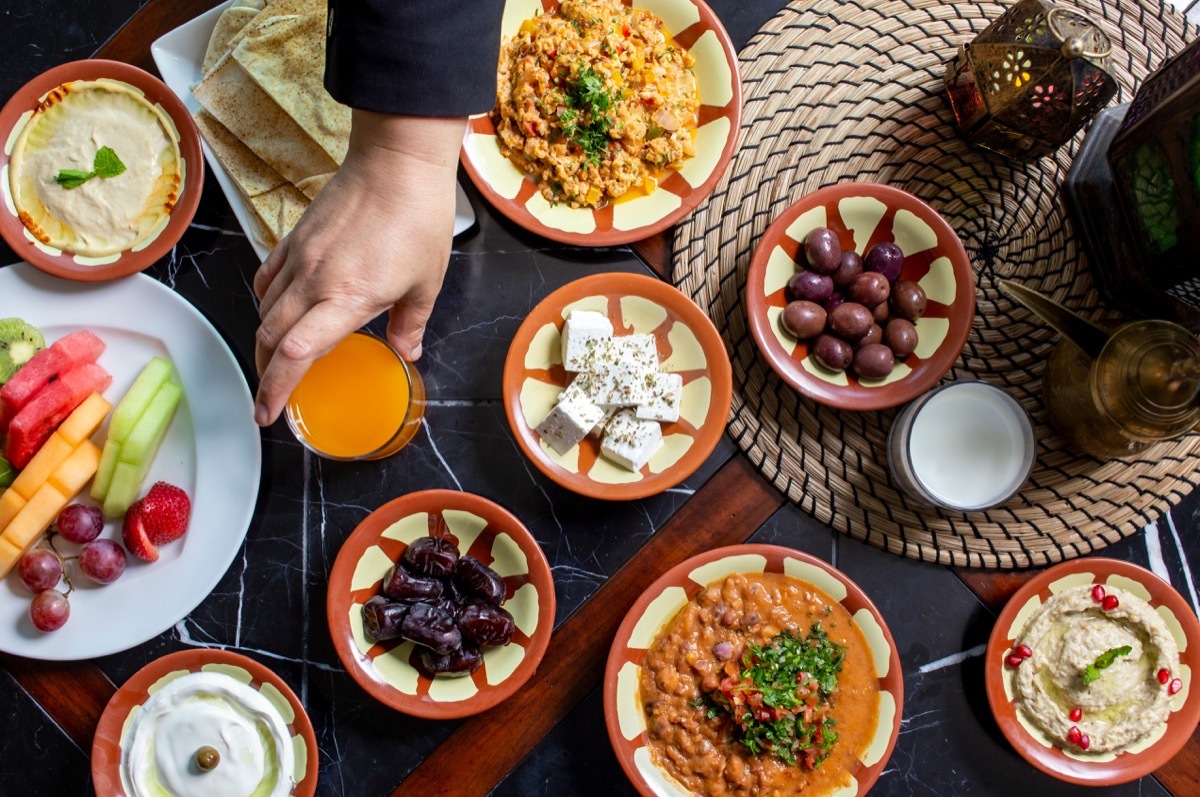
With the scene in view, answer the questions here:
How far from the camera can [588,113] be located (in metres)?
2.24

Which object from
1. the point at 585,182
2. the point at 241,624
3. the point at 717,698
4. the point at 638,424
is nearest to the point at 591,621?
the point at 717,698

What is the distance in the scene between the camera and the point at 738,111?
90.4 inches

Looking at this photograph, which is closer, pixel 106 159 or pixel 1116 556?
pixel 106 159

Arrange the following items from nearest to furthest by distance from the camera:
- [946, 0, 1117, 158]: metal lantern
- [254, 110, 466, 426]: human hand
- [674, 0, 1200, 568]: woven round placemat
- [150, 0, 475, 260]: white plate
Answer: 1. [254, 110, 466, 426]: human hand
2. [946, 0, 1117, 158]: metal lantern
3. [150, 0, 475, 260]: white plate
4. [674, 0, 1200, 568]: woven round placemat

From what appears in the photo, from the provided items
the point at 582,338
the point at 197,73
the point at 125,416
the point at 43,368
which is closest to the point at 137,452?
the point at 125,416

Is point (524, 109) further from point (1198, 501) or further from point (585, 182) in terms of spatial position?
point (1198, 501)

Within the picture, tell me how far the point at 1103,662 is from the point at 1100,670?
5 cm

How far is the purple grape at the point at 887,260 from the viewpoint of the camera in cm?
221

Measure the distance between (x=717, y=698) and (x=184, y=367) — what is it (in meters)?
1.63

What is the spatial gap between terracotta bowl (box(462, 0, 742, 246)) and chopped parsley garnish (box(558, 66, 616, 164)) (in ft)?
0.53

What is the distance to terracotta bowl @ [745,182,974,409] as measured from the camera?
2.21 meters

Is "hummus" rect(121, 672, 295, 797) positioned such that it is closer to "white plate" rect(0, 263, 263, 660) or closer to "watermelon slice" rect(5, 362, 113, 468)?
"white plate" rect(0, 263, 263, 660)

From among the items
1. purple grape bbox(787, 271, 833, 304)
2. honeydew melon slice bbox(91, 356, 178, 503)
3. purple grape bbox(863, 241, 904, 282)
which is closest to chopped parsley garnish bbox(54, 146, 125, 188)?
honeydew melon slice bbox(91, 356, 178, 503)

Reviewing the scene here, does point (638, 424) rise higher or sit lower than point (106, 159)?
lower
